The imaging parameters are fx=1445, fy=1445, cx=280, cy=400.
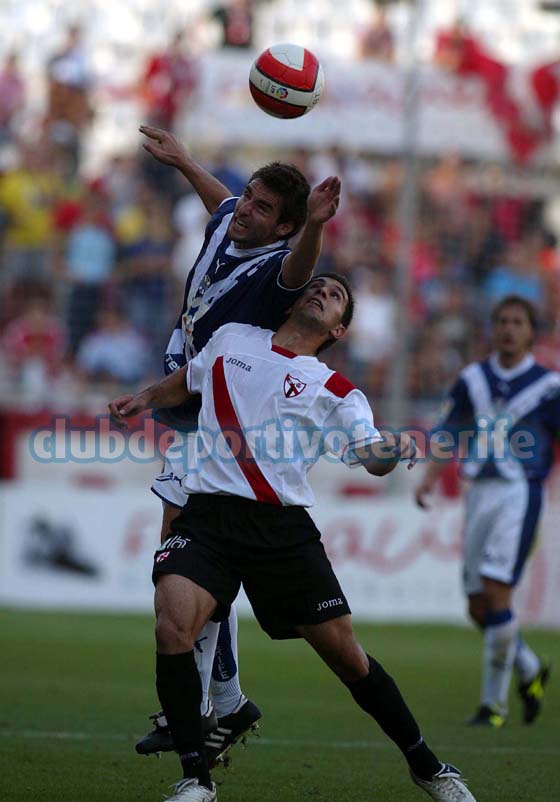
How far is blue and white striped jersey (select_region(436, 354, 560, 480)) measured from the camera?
930 centimetres

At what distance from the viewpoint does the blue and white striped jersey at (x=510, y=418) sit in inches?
366

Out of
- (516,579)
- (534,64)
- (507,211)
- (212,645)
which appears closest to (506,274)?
(507,211)

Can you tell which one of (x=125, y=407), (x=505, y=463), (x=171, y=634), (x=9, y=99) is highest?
(x=9, y=99)

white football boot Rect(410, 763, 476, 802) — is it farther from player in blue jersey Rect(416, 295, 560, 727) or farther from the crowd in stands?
the crowd in stands

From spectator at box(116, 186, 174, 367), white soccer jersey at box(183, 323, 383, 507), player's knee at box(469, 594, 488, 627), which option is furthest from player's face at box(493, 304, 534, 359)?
spectator at box(116, 186, 174, 367)

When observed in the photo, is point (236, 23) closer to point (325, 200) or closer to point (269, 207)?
point (269, 207)

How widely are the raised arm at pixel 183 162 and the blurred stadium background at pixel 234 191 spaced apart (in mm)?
8261

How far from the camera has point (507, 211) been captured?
778 inches

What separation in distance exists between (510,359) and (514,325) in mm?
237

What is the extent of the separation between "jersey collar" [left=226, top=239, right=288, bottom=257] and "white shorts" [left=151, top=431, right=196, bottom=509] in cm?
83

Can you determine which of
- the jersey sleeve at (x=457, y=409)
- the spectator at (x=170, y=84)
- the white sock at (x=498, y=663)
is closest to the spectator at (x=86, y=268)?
the spectator at (x=170, y=84)

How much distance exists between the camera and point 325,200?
541 cm

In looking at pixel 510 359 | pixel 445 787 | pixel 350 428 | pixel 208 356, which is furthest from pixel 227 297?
pixel 510 359

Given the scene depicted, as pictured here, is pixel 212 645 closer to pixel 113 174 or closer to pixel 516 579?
pixel 516 579
